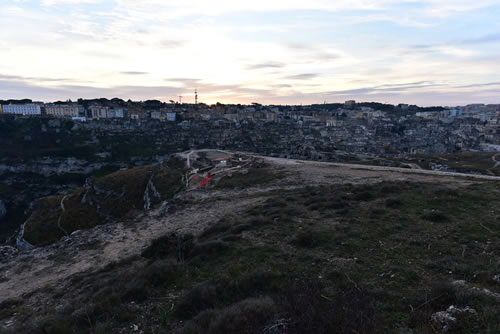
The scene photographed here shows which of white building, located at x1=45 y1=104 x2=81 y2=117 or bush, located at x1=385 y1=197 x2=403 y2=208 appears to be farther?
white building, located at x1=45 y1=104 x2=81 y2=117

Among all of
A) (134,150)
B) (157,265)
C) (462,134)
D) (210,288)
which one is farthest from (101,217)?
(462,134)

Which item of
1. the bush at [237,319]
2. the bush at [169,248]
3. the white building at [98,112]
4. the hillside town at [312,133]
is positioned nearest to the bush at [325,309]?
the bush at [237,319]

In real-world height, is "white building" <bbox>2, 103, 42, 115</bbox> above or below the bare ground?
above

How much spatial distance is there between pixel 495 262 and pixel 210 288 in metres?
8.23

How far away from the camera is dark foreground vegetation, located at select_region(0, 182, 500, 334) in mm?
5645

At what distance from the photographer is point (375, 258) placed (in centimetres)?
912

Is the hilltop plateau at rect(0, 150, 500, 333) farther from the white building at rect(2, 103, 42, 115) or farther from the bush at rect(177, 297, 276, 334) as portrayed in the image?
the white building at rect(2, 103, 42, 115)

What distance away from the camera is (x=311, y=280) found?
7891mm

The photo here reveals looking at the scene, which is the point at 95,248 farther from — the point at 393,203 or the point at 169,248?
the point at 393,203

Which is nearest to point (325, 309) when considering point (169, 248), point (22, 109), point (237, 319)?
point (237, 319)

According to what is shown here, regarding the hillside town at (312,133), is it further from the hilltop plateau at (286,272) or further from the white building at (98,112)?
the hilltop plateau at (286,272)

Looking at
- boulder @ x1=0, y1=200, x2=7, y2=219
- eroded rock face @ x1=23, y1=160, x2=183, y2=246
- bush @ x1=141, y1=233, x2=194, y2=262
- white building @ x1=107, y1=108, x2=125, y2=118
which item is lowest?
boulder @ x1=0, y1=200, x2=7, y2=219

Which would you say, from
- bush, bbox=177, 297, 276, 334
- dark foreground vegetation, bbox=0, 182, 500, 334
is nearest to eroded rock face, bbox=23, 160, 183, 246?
dark foreground vegetation, bbox=0, 182, 500, 334

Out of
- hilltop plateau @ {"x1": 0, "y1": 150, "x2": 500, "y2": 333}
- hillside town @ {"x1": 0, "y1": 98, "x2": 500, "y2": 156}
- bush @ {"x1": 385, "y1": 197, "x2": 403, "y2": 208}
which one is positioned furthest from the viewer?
hillside town @ {"x1": 0, "y1": 98, "x2": 500, "y2": 156}
